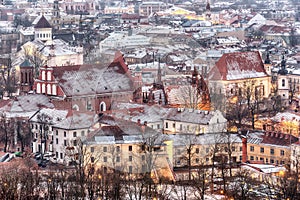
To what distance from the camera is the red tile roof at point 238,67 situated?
44.8 meters

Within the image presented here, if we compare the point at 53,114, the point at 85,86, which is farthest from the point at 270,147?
the point at 85,86

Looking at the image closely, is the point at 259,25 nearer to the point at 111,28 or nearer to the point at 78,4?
the point at 111,28

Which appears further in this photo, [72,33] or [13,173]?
[72,33]

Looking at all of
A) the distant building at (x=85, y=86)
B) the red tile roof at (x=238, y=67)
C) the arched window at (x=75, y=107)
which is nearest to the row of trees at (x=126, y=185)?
the arched window at (x=75, y=107)

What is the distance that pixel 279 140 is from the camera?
104ft

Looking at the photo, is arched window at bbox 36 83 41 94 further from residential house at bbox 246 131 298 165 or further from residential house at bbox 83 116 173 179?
residential house at bbox 246 131 298 165

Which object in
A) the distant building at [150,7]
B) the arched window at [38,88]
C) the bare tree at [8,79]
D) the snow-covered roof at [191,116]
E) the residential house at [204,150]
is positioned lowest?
the distant building at [150,7]

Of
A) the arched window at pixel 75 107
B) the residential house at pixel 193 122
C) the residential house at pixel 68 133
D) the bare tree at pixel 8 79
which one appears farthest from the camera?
the bare tree at pixel 8 79

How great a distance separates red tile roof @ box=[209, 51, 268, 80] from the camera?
44.8 meters

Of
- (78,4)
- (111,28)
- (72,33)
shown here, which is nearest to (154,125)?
(72,33)

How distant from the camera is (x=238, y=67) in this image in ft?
149

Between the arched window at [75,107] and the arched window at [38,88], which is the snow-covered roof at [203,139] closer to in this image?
the arched window at [75,107]

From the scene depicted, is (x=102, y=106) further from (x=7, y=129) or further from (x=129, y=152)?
(x=129, y=152)

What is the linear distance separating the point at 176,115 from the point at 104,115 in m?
A: 2.65
